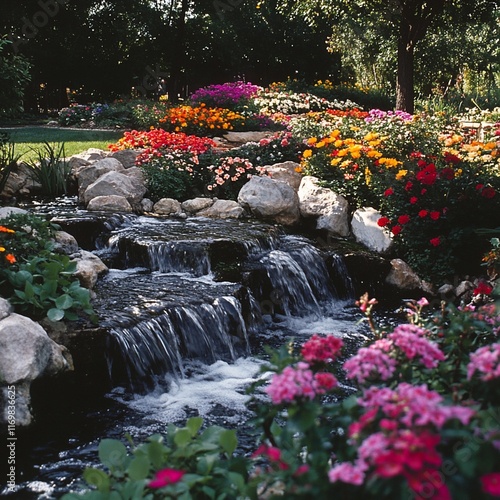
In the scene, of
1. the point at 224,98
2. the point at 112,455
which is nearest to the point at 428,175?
the point at 112,455

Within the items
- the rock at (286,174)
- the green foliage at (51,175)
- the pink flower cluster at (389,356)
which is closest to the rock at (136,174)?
the green foliage at (51,175)

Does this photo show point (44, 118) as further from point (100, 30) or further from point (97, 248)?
point (97, 248)

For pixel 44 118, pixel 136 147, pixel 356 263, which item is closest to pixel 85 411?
pixel 356 263

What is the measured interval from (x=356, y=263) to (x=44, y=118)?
57.4 feet

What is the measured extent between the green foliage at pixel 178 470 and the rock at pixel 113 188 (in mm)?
6544

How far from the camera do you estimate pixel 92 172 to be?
9289 millimetres

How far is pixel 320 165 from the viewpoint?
28.8 feet

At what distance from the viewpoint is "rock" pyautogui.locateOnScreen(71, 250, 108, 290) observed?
18.6 feet

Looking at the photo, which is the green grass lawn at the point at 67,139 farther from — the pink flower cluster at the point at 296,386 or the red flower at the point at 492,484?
the red flower at the point at 492,484

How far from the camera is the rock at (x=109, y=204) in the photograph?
8328mm

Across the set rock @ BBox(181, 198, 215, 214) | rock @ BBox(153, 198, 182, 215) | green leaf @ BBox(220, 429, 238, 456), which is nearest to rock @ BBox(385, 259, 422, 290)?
rock @ BBox(181, 198, 215, 214)

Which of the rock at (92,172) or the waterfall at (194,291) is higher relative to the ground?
the rock at (92,172)

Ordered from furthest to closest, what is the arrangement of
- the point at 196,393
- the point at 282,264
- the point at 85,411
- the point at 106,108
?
1. the point at 106,108
2. the point at 282,264
3. the point at 196,393
4. the point at 85,411
